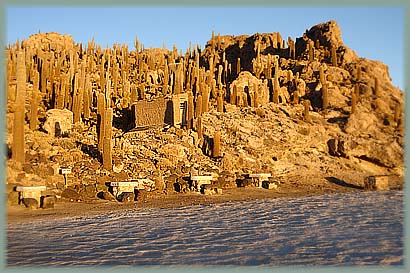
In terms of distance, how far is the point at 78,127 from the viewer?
733 inches

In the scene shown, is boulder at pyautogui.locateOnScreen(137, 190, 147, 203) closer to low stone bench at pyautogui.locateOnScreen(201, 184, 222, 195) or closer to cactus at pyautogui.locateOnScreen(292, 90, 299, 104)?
low stone bench at pyautogui.locateOnScreen(201, 184, 222, 195)

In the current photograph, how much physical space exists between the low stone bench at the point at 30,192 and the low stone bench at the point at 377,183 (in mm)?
11115

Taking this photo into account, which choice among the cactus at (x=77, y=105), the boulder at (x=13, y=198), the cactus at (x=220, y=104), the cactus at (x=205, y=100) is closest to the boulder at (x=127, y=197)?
the boulder at (x=13, y=198)

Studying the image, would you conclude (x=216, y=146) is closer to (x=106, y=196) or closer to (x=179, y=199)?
(x=179, y=199)

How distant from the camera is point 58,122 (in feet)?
58.7

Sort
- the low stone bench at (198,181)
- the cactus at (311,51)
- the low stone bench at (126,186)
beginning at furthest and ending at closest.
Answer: the cactus at (311,51) → the low stone bench at (198,181) → the low stone bench at (126,186)

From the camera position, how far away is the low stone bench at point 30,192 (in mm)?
11211

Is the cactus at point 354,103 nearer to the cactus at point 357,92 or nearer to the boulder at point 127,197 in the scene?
the cactus at point 357,92

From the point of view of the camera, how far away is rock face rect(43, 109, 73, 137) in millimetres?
17641

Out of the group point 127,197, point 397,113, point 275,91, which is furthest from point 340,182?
point 127,197

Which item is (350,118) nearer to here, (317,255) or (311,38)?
(311,38)

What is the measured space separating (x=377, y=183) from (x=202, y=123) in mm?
7430

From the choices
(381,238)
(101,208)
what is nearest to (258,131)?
(101,208)

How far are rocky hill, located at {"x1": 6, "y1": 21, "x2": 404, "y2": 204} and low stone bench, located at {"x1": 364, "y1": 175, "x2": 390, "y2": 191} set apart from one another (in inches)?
67.3
